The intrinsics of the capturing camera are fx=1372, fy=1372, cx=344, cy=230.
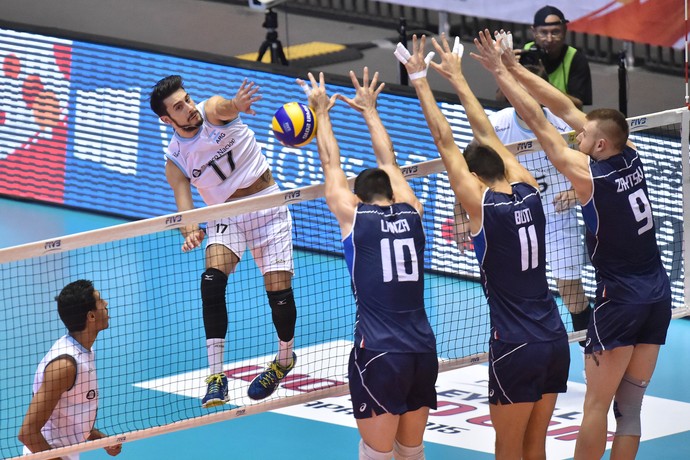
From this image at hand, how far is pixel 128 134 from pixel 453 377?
618 cm

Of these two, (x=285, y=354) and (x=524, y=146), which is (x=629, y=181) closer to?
(x=524, y=146)

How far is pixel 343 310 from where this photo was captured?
49.5 feet

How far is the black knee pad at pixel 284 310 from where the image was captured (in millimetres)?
10781

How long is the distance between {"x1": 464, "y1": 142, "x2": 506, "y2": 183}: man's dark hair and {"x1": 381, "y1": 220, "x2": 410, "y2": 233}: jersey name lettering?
66 centimetres

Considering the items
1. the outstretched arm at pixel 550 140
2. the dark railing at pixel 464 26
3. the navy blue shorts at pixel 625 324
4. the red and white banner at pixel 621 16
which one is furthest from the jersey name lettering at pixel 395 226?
the dark railing at pixel 464 26

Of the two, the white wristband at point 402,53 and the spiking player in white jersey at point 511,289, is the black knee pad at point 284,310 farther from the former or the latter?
the white wristband at point 402,53

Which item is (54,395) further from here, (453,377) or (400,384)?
(453,377)

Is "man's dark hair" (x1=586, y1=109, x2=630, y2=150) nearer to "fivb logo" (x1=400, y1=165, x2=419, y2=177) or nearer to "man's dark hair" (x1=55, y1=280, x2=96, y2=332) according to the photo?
"fivb logo" (x1=400, y1=165, x2=419, y2=177)

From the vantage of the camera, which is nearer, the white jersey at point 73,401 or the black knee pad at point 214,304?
the white jersey at point 73,401

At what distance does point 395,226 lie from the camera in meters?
9.16

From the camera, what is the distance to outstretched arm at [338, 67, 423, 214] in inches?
374

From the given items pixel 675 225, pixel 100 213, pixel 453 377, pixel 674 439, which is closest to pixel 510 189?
pixel 674 439

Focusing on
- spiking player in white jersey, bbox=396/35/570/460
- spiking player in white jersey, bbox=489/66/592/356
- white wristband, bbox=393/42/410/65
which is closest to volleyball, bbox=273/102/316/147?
white wristband, bbox=393/42/410/65

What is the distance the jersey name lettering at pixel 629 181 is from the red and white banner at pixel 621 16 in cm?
581
